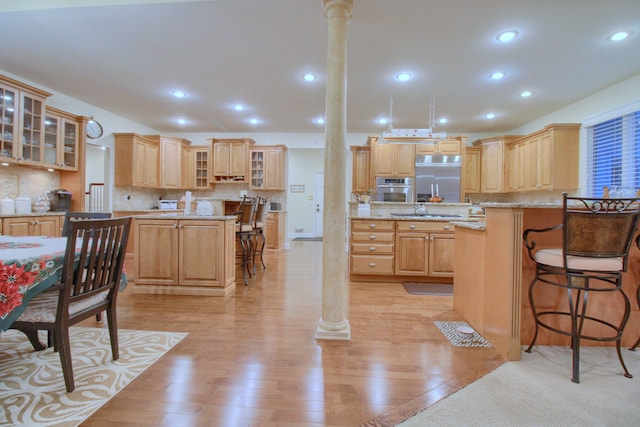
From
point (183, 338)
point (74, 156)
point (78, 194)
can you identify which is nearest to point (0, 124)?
point (74, 156)

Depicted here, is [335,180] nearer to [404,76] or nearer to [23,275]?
[23,275]

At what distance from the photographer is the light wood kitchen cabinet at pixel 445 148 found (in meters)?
6.03

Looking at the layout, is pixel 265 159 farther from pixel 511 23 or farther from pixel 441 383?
pixel 441 383

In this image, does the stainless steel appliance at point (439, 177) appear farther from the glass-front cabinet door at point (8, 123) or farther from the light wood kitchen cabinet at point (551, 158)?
the glass-front cabinet door at point (8, 123)

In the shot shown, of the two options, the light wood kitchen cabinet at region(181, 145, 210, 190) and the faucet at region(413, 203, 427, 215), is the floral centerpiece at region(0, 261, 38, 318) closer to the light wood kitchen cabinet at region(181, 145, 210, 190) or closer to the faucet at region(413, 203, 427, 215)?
the faucet at region(413, 203, 427, 215)

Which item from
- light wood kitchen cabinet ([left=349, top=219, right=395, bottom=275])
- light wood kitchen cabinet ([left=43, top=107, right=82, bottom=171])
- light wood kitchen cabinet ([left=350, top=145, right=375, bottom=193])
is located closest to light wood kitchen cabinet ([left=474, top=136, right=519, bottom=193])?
light wood kitchen cabinet ([left=350, top=145, right=375, bottom=193])

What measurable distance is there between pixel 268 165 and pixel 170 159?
86.3 inches

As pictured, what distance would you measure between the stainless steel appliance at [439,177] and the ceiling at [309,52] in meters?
1.00

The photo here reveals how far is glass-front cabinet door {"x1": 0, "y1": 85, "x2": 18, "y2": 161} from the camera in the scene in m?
3.64

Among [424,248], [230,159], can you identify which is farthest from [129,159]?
[424,248]

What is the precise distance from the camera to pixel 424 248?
Result: 3.89 meters

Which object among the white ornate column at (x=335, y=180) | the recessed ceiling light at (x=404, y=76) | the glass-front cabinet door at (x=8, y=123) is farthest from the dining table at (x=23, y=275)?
the recessed ceiling light at (x=404, y=76)

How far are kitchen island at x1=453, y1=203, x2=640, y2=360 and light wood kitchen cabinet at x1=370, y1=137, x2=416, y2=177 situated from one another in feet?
12.6

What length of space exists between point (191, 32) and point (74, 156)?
10.6 feet
